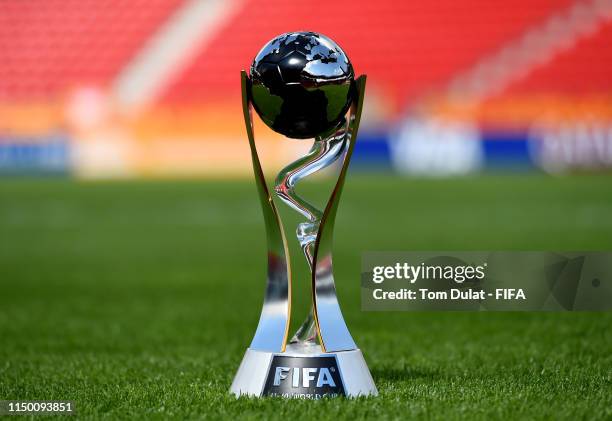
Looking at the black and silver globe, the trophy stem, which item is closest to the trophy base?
the trophy stem

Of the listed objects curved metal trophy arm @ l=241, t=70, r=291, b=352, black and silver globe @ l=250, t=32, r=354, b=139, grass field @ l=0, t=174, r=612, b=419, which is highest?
black and silver globe @ l=250, t=32, r=354, b=139

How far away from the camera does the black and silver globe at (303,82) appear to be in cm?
372

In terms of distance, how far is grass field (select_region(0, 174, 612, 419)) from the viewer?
156 inches

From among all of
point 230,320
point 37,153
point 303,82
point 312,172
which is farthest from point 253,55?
point 303,82

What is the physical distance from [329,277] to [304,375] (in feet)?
1.29

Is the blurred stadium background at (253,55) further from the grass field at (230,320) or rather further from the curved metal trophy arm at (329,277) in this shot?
the curved metal trophy arm at (329,277)

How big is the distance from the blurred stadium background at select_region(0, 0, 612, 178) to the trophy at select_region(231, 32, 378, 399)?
1731cm

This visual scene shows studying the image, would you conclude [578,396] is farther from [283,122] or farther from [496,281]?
[283,122]

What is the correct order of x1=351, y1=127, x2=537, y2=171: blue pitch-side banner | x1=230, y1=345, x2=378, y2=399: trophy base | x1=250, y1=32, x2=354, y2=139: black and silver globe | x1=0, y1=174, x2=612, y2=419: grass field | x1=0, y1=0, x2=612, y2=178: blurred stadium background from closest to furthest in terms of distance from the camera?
x1=250, y1=32, x2=354, y2=139: black and silver globe → x1=230, y1=345, x2=378, y2=399: trophy base → x1=0, y1=174, x2=612, y2=419: grass field → x1=351, y1=127, x2=537, y2=171: blue pitch-side banner → x1=0, y1=0, x2=612, y2=178: blurred stadium background

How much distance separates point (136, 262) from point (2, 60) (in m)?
17.4

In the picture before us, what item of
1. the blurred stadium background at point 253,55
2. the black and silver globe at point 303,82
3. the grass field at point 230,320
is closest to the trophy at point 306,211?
the black and silver globe at point 303,82

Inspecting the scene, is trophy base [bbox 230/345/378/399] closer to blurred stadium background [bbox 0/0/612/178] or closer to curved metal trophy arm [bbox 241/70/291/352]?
curved metal trophy arm [bbox 241/70/291/352]

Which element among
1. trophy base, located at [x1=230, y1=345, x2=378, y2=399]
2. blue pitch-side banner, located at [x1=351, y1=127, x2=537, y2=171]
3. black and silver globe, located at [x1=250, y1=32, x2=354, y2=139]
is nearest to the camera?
black and silver globe, located at [x1=250, y1=32, x2=354, y2=139]

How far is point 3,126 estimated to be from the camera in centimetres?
2277
